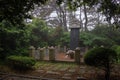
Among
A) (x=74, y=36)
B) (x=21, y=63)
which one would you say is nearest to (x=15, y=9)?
(x=21, y=63)

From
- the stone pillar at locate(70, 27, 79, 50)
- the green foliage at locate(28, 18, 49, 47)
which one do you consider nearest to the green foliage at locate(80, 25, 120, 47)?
the stone pillar at locate(70, 27, 79, 50)

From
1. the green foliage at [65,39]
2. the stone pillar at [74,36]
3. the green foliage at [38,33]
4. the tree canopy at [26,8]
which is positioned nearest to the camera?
the tree canopy at [26,8]

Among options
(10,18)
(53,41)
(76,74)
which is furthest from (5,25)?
(53,41)

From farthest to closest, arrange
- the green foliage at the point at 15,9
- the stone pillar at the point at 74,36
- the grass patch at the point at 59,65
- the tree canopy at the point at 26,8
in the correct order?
the stone pillar at the point at 74,36 < the grass patch at the point at 59,65 < the tree canopy at the point at 26,8 < the green foliage at the point at 15,9

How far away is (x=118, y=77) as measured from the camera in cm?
839

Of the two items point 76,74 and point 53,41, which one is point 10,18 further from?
point 53,41

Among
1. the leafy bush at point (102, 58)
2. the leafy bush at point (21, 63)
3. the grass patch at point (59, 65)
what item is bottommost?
the grass patch at point (59, 65)

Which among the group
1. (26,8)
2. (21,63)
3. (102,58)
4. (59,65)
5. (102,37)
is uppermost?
(26,8)

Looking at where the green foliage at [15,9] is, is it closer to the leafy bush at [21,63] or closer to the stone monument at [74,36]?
the leafy bush at [21,63]

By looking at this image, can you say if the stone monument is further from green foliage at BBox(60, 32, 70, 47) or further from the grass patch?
the grass patch

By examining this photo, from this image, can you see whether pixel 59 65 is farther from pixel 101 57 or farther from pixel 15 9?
pixel 15 9

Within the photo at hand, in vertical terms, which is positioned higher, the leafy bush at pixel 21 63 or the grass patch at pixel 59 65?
the leafy bush at pixel 21 63

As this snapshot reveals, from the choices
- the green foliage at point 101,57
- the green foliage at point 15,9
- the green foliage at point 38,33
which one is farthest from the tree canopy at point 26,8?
the green foliage at point 38,33

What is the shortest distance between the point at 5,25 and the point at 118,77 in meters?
8.22
